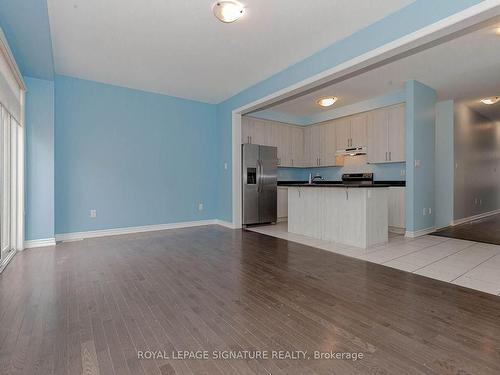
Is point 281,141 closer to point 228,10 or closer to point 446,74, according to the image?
point 446,74

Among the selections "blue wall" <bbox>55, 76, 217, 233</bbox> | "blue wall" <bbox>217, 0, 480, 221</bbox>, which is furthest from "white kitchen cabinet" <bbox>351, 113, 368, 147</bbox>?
"blue wall" <bbox>55, 76, 217, 233</bbox>

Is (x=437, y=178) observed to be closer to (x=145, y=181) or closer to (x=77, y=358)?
(x=145, y=181)

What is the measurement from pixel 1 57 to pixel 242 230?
4.18 m

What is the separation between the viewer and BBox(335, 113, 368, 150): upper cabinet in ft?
19.0

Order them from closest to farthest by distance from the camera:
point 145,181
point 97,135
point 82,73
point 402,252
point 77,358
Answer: point 77,358
point 402,252
point 82,73
point 97,135
point 145,181

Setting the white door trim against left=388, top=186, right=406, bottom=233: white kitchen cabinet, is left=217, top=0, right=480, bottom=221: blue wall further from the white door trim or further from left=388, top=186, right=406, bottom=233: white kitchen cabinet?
left=388, top=186, right=406, bottom=233: white kitchen cabinet

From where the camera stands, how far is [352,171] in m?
6.31

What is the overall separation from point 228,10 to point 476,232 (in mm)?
5650

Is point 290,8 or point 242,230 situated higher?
point 290,8

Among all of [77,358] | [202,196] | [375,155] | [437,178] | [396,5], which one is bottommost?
[77,358]

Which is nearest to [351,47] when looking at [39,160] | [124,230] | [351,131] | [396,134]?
[396,134]

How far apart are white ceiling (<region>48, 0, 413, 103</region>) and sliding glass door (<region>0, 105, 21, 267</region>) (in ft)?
3.85

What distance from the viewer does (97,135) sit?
15.5 feet

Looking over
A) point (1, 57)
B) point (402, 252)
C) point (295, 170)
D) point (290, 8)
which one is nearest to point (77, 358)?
point (1, 57)
